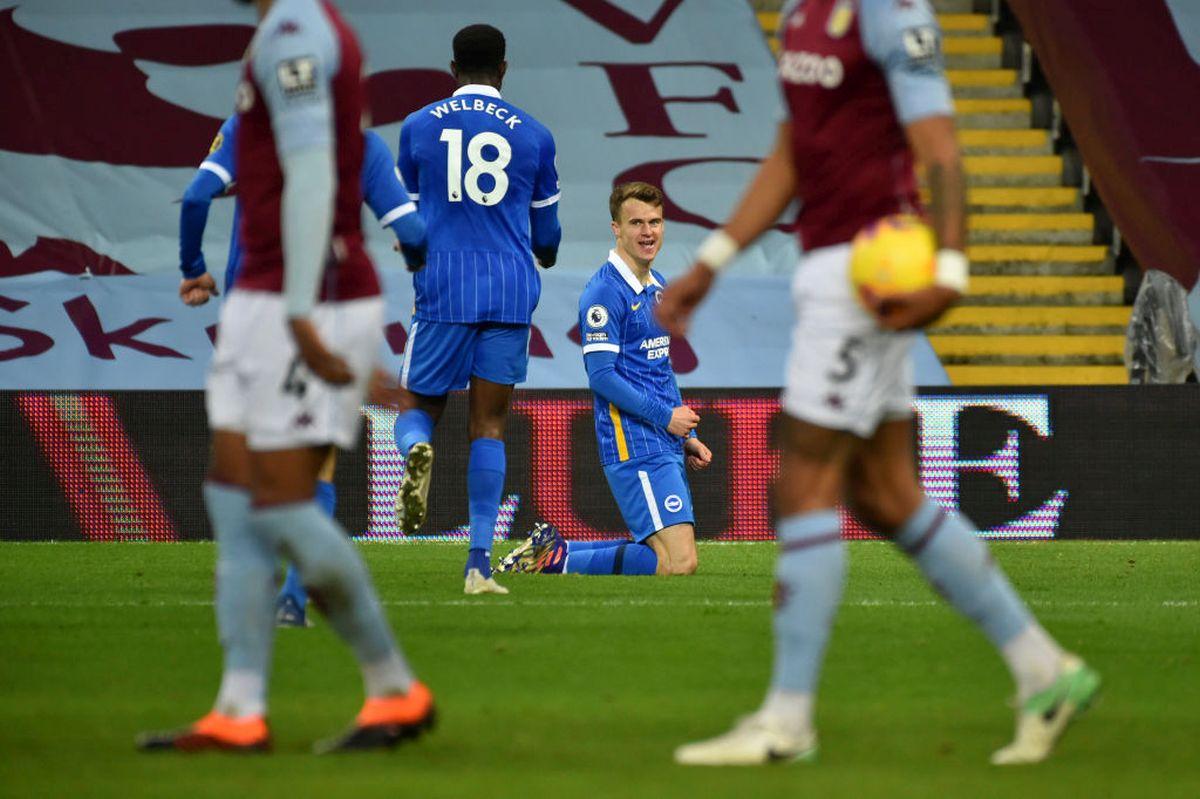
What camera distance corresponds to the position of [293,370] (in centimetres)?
433

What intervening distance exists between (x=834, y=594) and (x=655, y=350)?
5.69m

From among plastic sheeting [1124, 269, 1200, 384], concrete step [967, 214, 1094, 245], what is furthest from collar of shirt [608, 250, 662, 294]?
concrete step [967, 214, 1094, 245]

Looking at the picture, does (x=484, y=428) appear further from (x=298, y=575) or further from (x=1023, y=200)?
(x=1023, y=200)

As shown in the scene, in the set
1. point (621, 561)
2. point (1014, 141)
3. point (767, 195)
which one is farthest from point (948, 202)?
point (1014, 141)

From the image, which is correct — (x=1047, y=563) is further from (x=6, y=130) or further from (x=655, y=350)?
(x=6, y=130)

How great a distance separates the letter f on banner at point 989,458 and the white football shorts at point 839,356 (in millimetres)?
8416

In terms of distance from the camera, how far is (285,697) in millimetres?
5312

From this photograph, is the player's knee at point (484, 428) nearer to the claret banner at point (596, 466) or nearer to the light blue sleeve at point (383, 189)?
the light blue sleeve at point (383, 189)

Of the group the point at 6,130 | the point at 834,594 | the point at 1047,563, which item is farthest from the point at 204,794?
the point at 6,130

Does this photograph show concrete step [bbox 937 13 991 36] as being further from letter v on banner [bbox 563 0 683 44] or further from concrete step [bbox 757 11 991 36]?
letter v on banner [bbox 563 0 683 44]

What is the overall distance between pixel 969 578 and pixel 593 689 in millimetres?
1441

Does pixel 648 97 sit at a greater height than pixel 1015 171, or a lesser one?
greater

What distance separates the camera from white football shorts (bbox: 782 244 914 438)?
14.0ft

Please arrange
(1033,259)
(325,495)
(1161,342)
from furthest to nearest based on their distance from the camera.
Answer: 1. (1033,259)
2. (1161,342)
3. (325,495)
